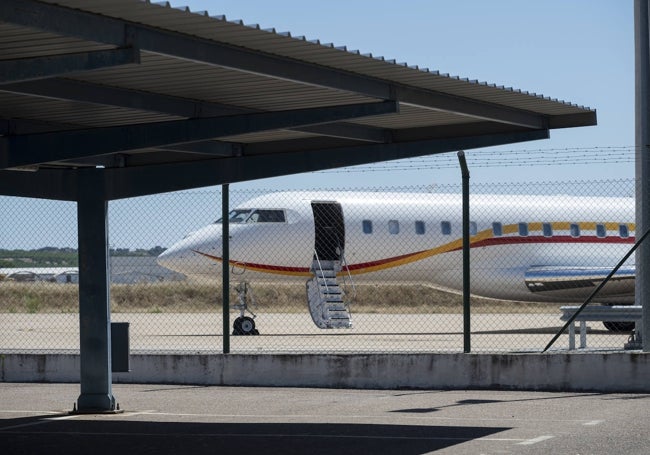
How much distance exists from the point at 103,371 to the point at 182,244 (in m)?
16.2

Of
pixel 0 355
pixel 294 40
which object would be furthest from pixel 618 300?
pixel 294 40

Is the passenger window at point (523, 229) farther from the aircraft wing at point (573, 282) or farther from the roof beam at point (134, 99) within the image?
the roof beam at point (134, 99)

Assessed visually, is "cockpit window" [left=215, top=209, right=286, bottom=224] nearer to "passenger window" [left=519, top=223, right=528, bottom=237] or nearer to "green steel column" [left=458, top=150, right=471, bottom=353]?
"passenger window" [left=519, top=223, right=528, bottom=237]

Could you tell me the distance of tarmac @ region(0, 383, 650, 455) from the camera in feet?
35.0

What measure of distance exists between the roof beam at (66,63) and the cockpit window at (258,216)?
2080 centimetres

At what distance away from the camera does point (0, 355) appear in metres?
17.2

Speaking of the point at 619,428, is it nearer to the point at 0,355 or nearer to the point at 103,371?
the point at 103,371

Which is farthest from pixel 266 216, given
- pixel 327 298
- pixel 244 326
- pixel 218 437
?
pixel 218 437

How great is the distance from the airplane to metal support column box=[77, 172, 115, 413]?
44.7ft

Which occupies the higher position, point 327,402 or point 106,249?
point 106,249

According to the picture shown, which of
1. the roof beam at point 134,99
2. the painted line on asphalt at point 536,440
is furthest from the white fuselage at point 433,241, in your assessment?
the painted line on asphalt at point 536,440

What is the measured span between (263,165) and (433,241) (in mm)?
18472

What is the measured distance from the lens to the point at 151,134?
1154 centimetres

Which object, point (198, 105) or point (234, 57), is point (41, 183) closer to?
point (198, 105)
